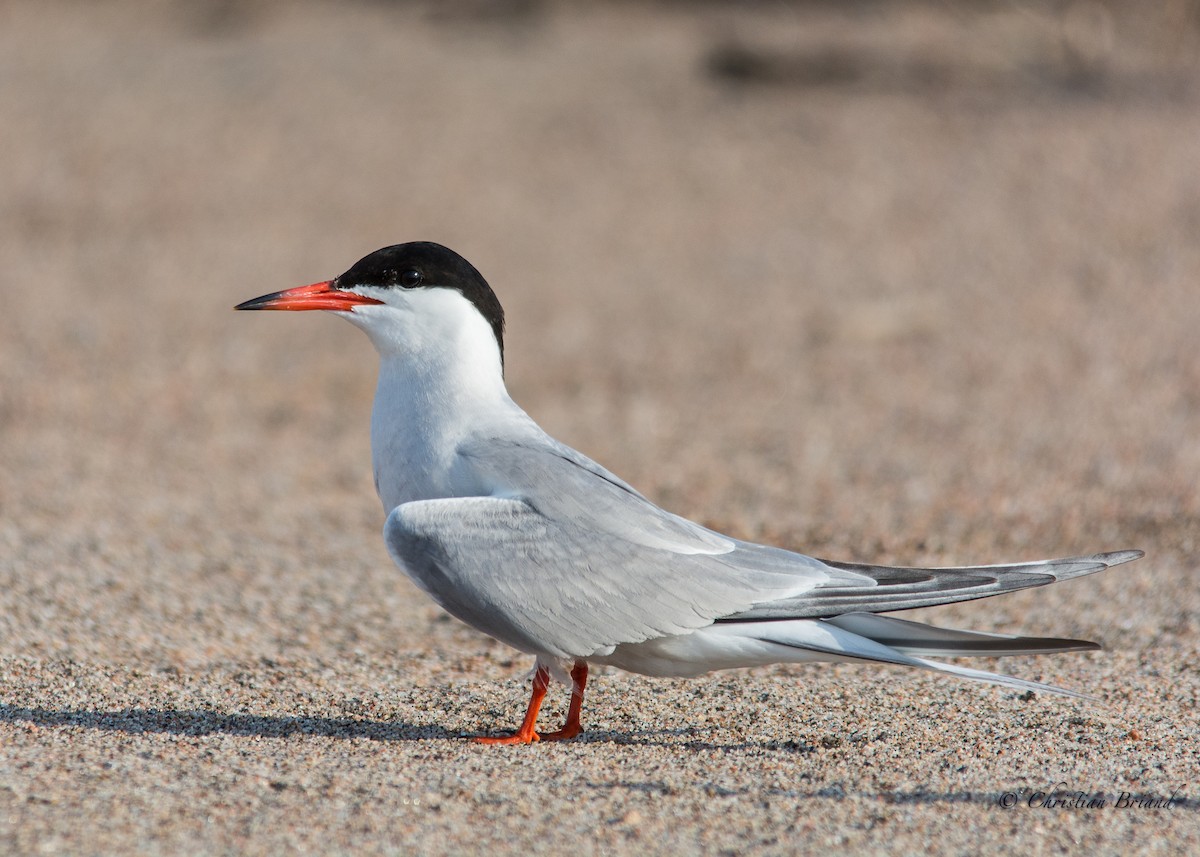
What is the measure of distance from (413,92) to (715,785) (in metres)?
10.4

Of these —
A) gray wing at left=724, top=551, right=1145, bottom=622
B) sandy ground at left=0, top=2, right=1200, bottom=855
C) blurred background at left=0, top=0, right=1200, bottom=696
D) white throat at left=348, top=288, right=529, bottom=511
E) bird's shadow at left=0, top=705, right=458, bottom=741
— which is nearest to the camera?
sandy ground at left=0, top=2, right=1200, bottom=855

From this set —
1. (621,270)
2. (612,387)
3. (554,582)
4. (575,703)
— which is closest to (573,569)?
(554,582)

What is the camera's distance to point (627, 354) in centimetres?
833

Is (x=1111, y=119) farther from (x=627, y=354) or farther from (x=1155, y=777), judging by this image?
(x=1155, y=777)

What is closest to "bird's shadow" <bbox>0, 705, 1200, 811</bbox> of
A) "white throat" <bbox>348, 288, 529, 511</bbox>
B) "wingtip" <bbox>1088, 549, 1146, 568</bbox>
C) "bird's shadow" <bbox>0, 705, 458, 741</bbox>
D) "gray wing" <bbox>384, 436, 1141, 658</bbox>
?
"bird's shadow" <bbox>0, 705, 458, 741</bbox>

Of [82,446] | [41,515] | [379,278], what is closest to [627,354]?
[82,446]

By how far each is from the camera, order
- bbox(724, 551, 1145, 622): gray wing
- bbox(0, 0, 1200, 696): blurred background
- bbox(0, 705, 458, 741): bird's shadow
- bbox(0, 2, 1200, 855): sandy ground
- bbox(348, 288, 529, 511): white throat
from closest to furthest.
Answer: bbox(0, 2, 1200, 855): sandy ground, bbox(724, 551, 1145, 622): gray wing, bbox(0, 705, 458, 741): bird's shadow, bbox(348, 288, 529, 511): white throat, bbox(0, 0, 1200, 696): blurred background

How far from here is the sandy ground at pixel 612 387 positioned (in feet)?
10.3

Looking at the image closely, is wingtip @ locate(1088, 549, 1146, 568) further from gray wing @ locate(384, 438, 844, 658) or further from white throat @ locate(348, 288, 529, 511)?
white throat @ locate(348, 288, 529, 511)

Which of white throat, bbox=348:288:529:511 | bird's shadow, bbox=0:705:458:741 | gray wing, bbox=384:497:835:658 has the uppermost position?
white throat, bbox=348:288:529:511

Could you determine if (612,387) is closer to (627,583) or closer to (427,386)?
(427,386)

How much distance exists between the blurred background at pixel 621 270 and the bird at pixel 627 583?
4.08 ft

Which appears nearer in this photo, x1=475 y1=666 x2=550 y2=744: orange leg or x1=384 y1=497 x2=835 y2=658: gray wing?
x1=384 y1=497 x2=835 y2=658: gray wing

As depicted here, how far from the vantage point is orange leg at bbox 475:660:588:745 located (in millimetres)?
3457
